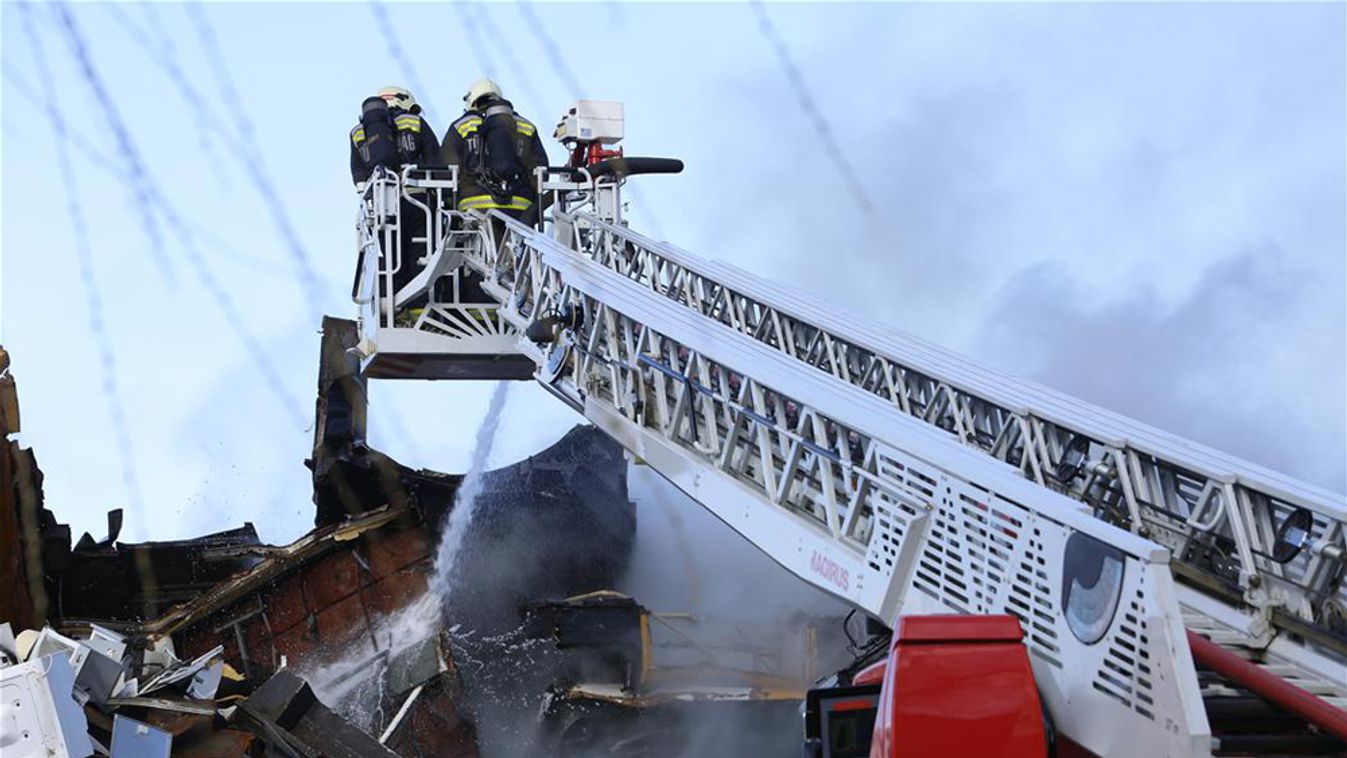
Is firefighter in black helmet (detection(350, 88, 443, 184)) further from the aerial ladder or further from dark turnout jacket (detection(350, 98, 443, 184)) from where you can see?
the aerial ladder

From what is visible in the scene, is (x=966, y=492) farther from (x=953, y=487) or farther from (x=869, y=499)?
(x=869, y=499)

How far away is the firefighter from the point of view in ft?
52.8

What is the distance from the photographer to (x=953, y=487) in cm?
851

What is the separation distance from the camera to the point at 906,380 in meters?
12.3

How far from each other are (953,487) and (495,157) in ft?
28.7

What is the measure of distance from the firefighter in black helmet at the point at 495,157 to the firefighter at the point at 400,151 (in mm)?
269

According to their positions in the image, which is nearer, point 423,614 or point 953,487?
point 953,487

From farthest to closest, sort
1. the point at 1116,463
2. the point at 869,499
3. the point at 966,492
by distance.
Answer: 1. the point at 1116,463
2. the point at 869,499
3. the point at 966,492

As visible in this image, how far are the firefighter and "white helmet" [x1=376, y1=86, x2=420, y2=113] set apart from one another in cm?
19

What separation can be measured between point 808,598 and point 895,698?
327 inches

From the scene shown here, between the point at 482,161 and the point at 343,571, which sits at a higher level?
the point at 482,161

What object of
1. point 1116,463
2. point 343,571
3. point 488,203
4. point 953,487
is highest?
point 488,203

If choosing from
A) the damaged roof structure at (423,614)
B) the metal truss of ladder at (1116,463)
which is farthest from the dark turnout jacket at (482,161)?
the metal truss of ladder at (1116,463)

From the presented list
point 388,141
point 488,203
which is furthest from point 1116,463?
point 388,141
